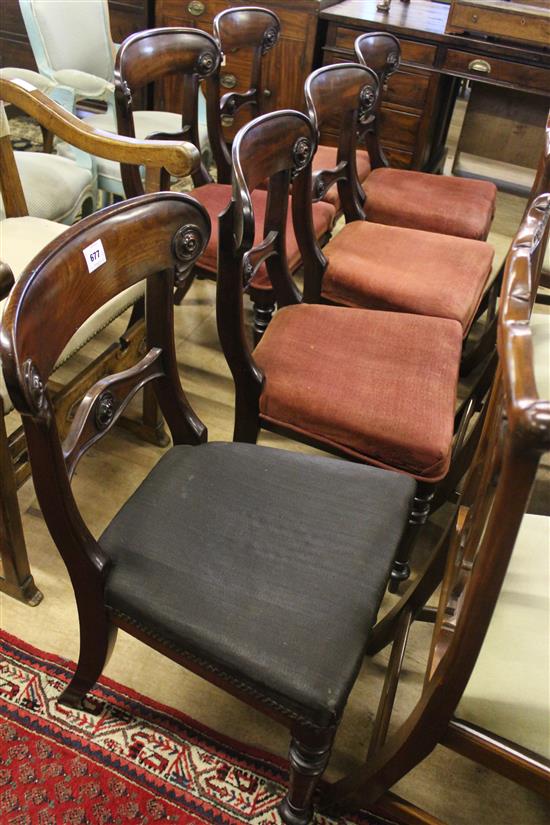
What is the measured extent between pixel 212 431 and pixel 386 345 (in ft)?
1.90

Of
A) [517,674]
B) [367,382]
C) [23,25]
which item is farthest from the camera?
[23,25]

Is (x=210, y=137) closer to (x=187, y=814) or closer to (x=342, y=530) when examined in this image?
(x=342, y=530)

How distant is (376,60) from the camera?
1825 millimetres

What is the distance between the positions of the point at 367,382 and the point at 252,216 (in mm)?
339

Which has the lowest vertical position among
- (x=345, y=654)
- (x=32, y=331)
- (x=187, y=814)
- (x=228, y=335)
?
(x=187, y=814)

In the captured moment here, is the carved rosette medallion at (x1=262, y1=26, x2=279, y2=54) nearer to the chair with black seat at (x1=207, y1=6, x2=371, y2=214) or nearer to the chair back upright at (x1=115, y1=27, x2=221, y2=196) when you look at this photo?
the chair with black seat at (x1=207, y1=6, x2=371, y2=214)

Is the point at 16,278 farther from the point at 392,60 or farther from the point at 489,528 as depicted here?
the point at 392,60

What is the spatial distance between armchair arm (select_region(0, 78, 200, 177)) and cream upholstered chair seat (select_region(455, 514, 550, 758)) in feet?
3.20

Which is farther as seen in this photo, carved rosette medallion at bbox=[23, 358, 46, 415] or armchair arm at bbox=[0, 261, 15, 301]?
armchair arm at bbox=[0, 261, 15, 301]

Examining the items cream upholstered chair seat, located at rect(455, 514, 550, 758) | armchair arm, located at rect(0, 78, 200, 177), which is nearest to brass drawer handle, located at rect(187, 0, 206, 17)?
armchair arm, located at rect(0, 78, 200, 177)

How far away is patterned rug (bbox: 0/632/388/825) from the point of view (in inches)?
38.5

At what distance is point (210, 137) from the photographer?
1835 mm

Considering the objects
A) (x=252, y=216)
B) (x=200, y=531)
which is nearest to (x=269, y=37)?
(x=252, y=216)

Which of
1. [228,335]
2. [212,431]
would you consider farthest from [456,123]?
[228,335]
